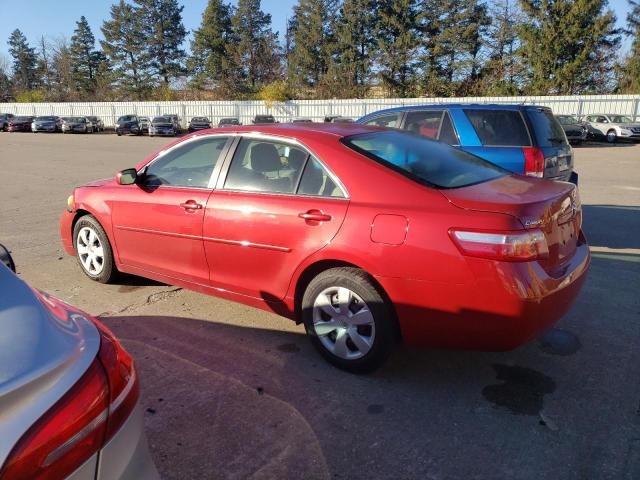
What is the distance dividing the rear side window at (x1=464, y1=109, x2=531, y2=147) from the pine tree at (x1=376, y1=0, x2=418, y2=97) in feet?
150

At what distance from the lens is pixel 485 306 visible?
112 inches

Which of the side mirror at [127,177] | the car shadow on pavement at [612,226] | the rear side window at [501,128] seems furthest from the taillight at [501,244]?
the car shadow on pavement at [612,226]

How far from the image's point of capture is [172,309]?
4523 millimetres

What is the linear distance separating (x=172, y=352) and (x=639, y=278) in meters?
4.48

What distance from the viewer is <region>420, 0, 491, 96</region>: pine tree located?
46938 millimetres

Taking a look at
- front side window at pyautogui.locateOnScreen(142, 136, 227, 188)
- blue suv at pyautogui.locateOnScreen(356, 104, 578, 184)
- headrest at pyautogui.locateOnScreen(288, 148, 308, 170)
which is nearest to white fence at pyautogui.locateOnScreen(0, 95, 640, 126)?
blue suv at pyautogui.locateOnScreen(356, 104, 578, 184)

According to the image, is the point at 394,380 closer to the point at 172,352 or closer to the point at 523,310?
the point at 523,310

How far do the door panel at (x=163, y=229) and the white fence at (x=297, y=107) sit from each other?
3048 centimetres

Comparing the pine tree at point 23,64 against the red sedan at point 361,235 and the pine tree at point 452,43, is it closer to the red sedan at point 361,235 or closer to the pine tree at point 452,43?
the pine tree at point 452,43

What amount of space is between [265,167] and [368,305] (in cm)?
134

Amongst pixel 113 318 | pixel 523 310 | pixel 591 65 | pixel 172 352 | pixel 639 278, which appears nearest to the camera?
pixel 523 310

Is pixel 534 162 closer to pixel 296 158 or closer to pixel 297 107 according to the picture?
pixel 296 158

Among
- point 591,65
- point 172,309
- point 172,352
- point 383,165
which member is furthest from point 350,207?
point 591,65

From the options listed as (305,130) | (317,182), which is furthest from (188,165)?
(317,182)
